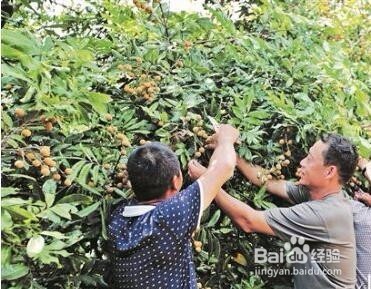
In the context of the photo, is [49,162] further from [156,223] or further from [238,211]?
[238,211]

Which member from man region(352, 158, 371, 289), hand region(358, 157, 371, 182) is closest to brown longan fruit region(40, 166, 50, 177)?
man region(352, 158, 371, 289)

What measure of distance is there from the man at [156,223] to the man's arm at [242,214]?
0.30 meters

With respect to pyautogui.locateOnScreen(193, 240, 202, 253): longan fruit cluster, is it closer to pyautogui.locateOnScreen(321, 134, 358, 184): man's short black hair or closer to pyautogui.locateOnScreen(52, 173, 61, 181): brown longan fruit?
pyautogui.locateOnScreen(52, 173, 61, 181): brown longan fruit

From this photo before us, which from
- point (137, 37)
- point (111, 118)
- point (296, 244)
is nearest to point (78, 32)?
point (137, 37)

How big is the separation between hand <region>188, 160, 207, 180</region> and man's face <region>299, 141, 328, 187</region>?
1.79ft

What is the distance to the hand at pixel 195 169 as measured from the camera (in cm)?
196

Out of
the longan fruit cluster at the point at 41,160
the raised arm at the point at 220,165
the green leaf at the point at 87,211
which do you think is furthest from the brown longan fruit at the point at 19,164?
the raised arm at the point at 220,165

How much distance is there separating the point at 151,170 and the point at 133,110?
36 centimetres

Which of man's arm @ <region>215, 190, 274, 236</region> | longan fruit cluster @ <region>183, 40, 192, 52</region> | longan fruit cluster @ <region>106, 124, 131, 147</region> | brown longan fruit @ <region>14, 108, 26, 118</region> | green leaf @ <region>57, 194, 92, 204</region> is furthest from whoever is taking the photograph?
longan fruit cluster @ <region>183, 40, 192, 52</region>

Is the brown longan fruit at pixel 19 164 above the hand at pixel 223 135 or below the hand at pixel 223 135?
below

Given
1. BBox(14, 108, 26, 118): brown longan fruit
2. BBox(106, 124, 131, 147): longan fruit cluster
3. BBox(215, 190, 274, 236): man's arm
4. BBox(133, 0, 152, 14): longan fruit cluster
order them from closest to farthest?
BBox(14, 108, 26, 118): brown longan fruit → BBox(106, 124, 131, 147): longan fruit cluster → BBox(215, 190, 274, 236): man's arm → BBox(133, 0, 152, 14): longan fruit cluster

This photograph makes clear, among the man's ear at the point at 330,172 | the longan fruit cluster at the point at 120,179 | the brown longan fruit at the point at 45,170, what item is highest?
the brown longan fruit at the point at 45,170

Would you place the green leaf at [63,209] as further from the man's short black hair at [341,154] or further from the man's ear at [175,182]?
the man's short black hair at [341,154]

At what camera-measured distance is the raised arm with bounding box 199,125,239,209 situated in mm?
1712
